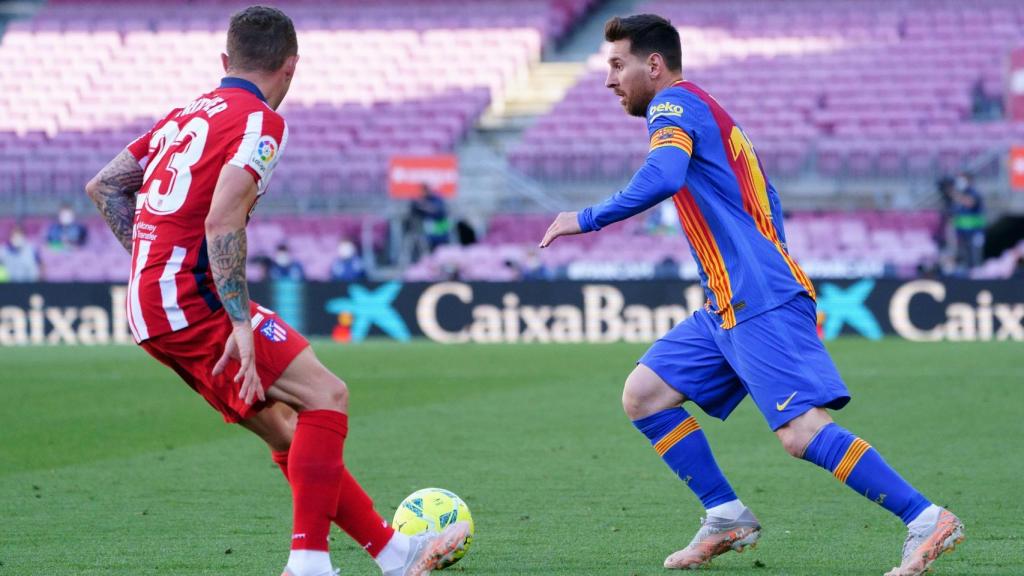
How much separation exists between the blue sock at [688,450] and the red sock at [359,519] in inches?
44.4

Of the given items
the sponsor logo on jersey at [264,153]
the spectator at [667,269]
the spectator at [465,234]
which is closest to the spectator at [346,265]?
the spectator at [465,234]

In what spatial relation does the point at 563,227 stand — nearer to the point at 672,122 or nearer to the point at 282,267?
the point at 672,122

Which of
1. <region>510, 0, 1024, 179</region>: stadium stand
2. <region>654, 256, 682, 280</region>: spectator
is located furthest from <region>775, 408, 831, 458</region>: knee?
<region>510, 0, 1024, 179</region>: stadium stand

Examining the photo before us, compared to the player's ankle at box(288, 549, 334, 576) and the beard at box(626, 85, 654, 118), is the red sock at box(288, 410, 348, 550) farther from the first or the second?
the beard at box(626, 85, 654, 118)

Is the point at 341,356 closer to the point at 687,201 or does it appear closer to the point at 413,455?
the point at 413,455

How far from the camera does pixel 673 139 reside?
17.2 feet

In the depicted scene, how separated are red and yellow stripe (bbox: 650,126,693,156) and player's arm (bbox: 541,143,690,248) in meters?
0.03

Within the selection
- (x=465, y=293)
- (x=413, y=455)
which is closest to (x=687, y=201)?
(x=413, y=455)

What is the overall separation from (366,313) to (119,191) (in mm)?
16234

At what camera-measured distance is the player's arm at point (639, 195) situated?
16.8 feet

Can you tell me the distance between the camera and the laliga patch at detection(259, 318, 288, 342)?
15.9 feet

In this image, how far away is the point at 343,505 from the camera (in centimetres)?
512

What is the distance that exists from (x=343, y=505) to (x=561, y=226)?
1207 mm

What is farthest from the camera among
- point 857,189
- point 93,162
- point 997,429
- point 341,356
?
point 93,162
